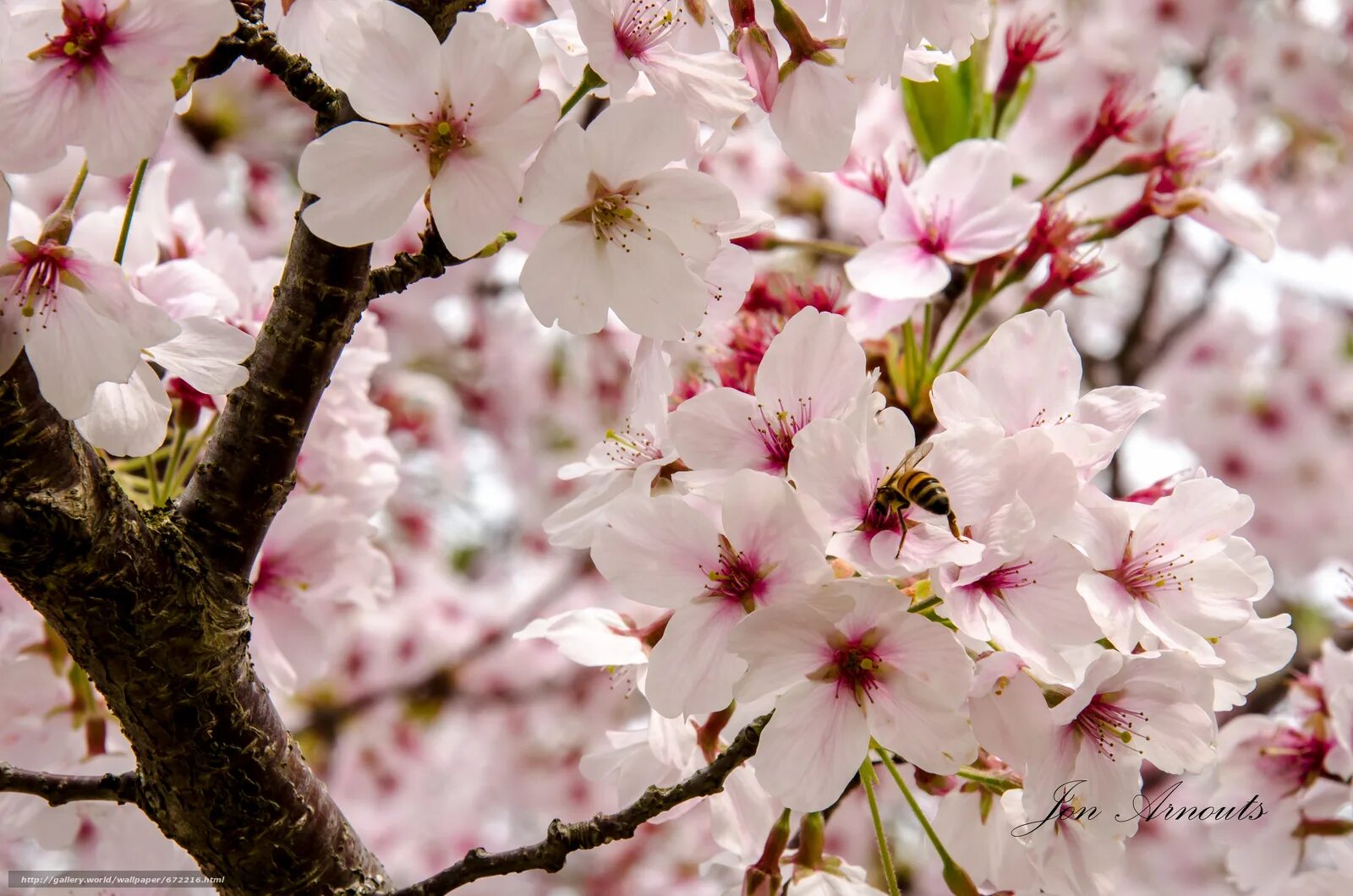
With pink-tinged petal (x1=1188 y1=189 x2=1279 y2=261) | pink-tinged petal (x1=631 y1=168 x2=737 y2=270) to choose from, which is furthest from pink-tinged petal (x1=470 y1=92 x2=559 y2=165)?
pink-tinged petal (x1=1188 y1=189 x2=1279 y2=261)

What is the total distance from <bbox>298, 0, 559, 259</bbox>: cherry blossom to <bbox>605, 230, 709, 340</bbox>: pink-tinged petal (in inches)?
4.6

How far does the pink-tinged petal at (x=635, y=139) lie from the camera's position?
93cm

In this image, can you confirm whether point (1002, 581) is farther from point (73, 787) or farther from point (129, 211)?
point (73, 787)

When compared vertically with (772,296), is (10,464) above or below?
above

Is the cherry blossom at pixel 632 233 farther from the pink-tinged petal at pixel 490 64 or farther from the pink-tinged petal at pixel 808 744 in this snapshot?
the pink-tinged petal at pixel 808 744

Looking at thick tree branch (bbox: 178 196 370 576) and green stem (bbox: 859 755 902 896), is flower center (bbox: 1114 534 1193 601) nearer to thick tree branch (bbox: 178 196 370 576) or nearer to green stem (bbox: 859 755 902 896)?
green stem (bbox: 859 755 902 896)

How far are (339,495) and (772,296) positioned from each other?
2.18 feet

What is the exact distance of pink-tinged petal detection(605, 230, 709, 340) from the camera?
1006 millimetres

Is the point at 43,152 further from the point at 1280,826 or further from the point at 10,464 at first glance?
the point at 1280,826

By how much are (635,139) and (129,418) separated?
520mm

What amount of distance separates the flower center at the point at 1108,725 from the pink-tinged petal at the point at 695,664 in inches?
12.7

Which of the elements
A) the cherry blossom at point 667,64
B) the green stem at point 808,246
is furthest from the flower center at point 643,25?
the green stem at point 808,246

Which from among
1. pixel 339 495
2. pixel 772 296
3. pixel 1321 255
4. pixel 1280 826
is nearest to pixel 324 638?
pixel 339 495

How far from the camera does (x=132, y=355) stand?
0.93m
